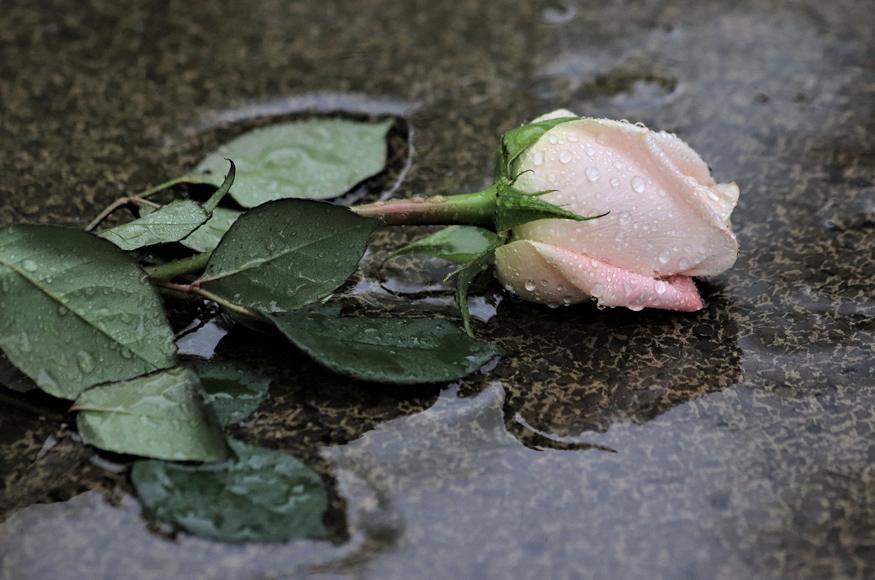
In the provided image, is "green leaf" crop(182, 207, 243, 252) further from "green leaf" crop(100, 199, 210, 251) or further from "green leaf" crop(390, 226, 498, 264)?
"green leaf" crop(390, 226, 498, 264)

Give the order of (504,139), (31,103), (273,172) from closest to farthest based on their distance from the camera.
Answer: (504,139)
(273,172)
(31,103)

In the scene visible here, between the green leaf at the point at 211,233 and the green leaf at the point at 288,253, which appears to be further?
the green leaf at the point at 211,233

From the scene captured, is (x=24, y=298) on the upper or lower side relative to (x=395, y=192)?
upper

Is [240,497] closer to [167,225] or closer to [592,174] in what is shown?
[167,225]

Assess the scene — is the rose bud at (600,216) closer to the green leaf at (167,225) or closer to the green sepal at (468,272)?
the green sepal at (468,272)

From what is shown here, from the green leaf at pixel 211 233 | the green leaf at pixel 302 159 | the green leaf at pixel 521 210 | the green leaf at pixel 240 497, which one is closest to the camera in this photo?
the green leaf at pixel 240 497

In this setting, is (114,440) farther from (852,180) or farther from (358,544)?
(852,180)

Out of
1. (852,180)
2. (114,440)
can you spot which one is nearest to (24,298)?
(114,440)

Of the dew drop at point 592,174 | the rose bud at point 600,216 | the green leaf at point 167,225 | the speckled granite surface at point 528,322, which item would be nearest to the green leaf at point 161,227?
the green leaf at point 167,225
